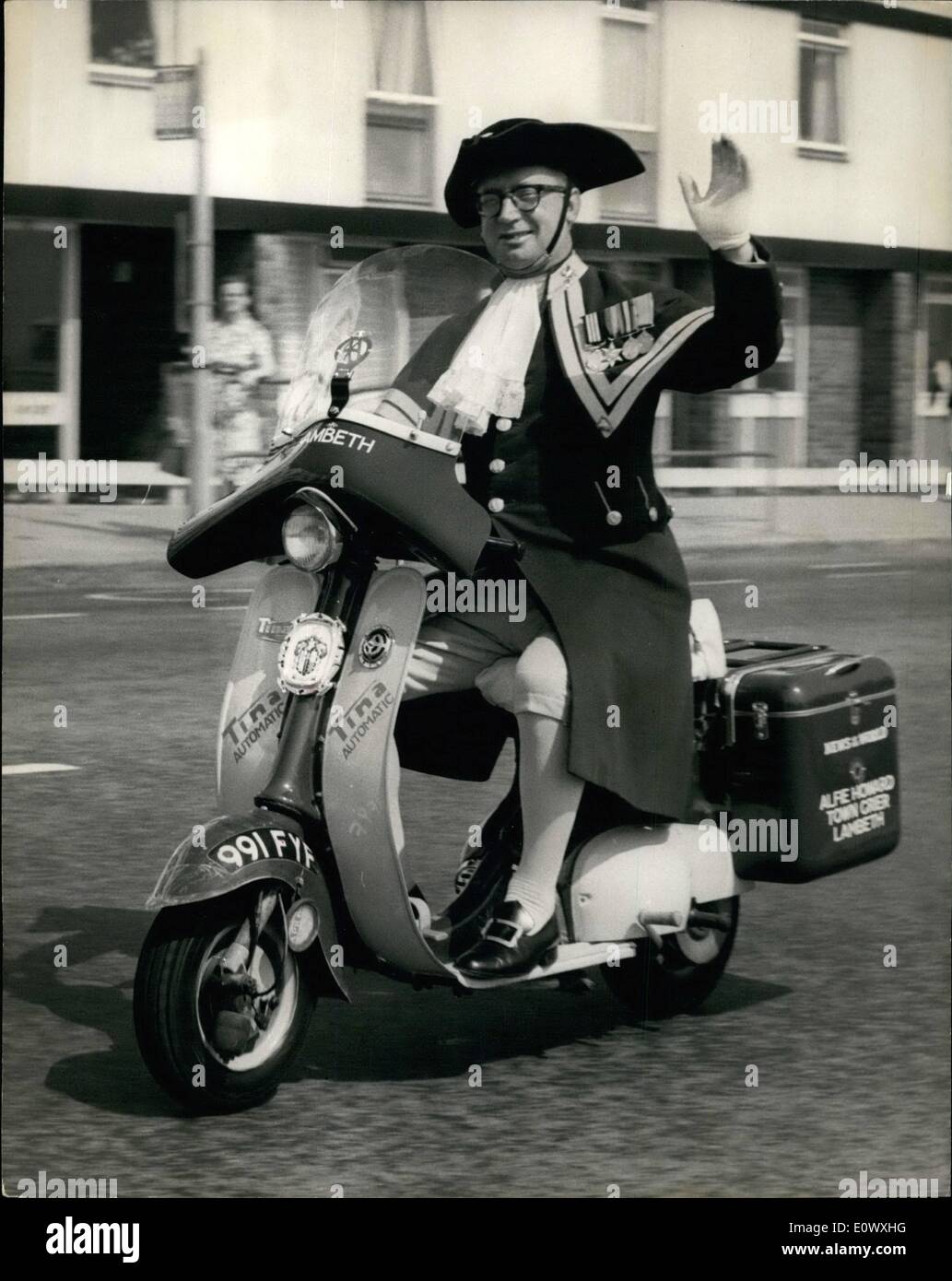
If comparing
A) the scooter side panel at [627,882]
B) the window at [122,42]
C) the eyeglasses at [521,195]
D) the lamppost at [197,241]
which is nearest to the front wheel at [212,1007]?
the scooter side panel at [627,882]

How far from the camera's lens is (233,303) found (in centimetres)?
903

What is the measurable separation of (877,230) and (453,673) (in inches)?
73.1

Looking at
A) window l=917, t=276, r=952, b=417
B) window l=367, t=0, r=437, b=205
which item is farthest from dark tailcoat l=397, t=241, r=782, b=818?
window l=917, t=276, r=952, b=417

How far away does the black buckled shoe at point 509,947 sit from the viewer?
4676 mm

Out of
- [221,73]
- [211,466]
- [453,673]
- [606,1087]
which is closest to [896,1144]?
[606,1087]

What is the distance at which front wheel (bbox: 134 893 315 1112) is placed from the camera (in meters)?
4.25

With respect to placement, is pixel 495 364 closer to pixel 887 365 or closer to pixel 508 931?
pixel 508 931

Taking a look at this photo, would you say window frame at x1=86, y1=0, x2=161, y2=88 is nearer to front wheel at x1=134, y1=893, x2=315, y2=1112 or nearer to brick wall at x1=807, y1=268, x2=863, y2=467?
brick wall at x1=807, y1=268, x2=863, y2=467

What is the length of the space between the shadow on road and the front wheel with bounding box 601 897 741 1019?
44mm

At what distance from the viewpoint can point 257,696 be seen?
471 cm

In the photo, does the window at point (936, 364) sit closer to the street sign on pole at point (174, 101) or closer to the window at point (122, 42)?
the window at point (122, 42)

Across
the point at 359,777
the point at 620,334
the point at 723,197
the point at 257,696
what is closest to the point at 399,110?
the point at 620,334

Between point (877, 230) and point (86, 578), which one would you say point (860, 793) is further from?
point (86, 578)

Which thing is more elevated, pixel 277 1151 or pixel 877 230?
pixel 877 230
